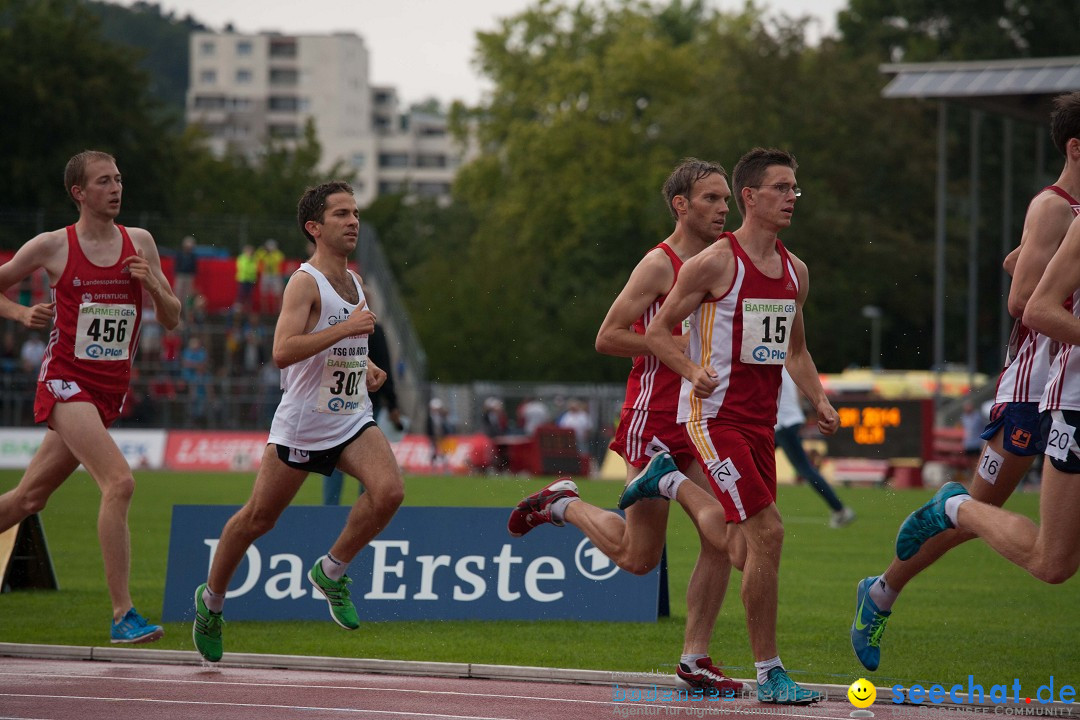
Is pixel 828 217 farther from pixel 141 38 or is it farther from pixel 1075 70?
pixel 141 38

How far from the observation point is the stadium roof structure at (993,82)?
105ft

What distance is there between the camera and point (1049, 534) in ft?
21.0

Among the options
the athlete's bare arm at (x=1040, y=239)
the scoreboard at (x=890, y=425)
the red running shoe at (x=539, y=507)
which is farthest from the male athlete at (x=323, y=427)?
the scoreboard at (x=890, y=425)

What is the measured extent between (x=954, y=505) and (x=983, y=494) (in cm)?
44

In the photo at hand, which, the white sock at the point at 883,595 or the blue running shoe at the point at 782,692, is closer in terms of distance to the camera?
the blue running shoe at the point at 782,692

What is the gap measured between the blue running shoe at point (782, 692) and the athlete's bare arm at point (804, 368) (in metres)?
1.25

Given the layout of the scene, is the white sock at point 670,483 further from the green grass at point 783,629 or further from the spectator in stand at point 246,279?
the spectator in stand at point 246,279

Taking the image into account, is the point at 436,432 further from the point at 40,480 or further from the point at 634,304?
the point at 634,304

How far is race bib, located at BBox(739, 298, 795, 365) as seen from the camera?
7066 millimetres

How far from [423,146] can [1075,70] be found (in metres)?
113

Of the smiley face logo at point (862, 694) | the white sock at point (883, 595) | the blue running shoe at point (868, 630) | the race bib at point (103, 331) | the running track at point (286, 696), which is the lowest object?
the running track at point (286, 696)

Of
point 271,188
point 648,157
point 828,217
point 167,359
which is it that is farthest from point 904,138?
point 271,188

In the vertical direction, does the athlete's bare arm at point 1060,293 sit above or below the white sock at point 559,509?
above

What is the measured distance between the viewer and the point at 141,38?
156 m
